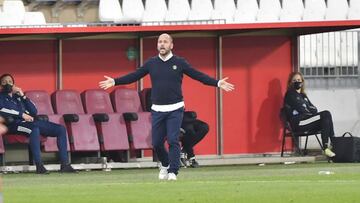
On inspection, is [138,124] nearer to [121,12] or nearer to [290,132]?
[290,132]

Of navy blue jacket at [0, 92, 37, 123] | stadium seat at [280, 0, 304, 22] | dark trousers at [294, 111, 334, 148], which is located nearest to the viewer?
navy blue jacket at [0, 92, 37, 123]

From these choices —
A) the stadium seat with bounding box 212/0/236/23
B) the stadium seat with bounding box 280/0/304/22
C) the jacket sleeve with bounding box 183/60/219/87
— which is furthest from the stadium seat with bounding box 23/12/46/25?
the jacket sleeve with bounding box 183/60/219/87

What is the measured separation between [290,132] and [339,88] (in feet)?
17.5

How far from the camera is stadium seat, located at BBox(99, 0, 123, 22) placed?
29828mm

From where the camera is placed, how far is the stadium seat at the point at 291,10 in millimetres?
32125

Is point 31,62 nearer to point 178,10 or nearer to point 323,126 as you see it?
point 323,126

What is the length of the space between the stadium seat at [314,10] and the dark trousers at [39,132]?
1179 centimetres

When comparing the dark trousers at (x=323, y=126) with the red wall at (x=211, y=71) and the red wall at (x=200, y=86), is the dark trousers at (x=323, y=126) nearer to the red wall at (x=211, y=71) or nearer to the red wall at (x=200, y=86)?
the red wall at (x=211, y=71)

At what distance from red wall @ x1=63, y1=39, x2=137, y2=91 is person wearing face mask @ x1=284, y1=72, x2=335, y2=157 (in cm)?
325

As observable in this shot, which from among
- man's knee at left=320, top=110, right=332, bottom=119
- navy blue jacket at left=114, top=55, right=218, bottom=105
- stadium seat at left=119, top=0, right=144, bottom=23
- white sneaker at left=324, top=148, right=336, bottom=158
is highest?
stadium seat at left=119, top=0, right=144, bottom=23

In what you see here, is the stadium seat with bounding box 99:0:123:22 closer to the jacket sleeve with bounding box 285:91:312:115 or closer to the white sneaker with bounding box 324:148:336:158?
the jacket sleeve with bounding box 285:91:312:115

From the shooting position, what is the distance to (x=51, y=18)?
3142cm

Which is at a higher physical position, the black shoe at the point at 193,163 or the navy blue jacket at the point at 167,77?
the navy blue jacket at the point at 167,77

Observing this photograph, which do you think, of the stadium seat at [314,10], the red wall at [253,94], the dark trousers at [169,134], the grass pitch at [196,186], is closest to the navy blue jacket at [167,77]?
the dark trousers at [169,134]
